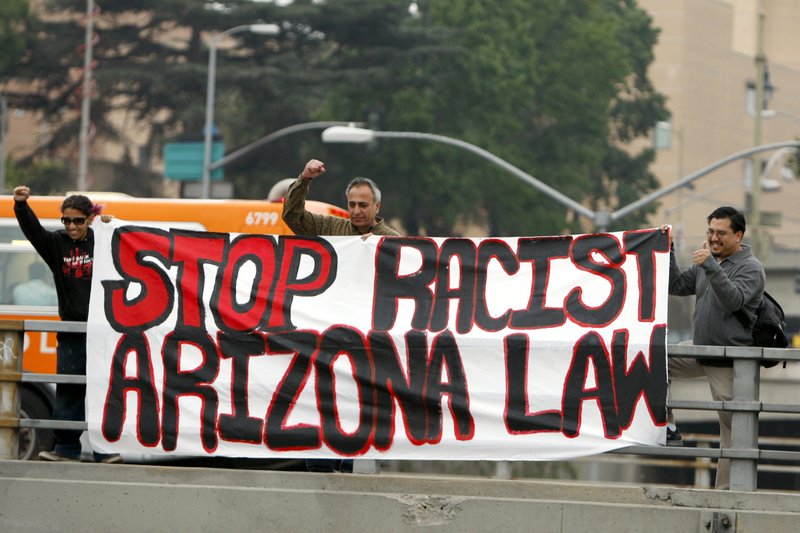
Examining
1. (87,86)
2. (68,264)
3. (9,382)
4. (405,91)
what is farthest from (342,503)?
A: (405,91)

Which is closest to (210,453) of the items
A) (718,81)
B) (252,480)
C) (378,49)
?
(252,480)

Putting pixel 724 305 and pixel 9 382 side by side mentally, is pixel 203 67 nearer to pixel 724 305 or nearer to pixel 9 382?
pixel 9 382

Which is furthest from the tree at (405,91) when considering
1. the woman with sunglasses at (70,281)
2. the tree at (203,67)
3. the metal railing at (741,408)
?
the metal railing at (741,408)

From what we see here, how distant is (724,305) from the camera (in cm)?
768

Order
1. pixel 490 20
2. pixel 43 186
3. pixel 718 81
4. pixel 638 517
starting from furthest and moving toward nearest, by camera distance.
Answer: pixel 718 81, pixel 490 20, pixel 43 186, pixel 638 517

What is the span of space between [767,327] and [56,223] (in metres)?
7.00

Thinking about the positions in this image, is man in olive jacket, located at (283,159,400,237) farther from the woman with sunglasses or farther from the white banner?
the woman with sunglasses

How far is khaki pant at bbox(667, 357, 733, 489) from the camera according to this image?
25.9ft

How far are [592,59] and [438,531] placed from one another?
5877 centimetres

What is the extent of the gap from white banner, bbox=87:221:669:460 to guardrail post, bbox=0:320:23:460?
431 millimetres

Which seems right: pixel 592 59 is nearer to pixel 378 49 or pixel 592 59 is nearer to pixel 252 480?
pixel 378 49

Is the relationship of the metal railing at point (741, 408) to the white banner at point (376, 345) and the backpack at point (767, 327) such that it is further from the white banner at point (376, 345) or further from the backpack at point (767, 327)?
the backpack at point (767, 327)

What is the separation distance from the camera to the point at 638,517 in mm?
7496

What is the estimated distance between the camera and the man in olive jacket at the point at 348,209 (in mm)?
8430
